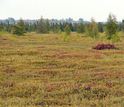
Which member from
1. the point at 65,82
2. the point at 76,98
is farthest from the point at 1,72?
the point at 76,98

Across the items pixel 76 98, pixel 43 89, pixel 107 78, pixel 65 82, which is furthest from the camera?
pixel 107 78

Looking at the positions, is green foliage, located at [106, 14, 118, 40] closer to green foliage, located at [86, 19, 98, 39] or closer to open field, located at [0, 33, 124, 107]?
green foliage, located at [86, 19, 98, 39]

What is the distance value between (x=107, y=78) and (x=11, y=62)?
36.8 feet

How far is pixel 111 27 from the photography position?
244 ft

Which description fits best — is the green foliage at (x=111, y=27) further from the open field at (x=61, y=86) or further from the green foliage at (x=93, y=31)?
the open field at (x=61, y=86)

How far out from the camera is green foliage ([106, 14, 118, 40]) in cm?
7312

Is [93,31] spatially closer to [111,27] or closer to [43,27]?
[111,27]

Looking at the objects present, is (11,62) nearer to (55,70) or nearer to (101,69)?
(55,70)

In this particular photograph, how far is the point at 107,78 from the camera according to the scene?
21.5 meters

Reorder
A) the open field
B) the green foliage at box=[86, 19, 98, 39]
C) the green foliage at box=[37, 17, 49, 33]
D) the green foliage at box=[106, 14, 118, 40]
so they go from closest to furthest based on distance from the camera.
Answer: the open field
the green foliage at box=[106, 14, 118, 40]
the green foliage at box=[86, 19, 98, 39]
the green foliage at box=[37, 17, 49, 33]

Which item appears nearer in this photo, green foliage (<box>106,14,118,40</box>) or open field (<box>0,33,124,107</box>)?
open field (<box>0,33,124,107</box>)

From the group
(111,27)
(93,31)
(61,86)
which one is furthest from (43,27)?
(61,86)

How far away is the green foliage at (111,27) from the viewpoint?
73.1 meters

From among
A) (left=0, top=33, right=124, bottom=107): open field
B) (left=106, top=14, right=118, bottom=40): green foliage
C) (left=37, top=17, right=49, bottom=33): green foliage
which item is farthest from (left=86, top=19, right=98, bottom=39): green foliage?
(left=0, top=33, right=124, bottom=107): open field
